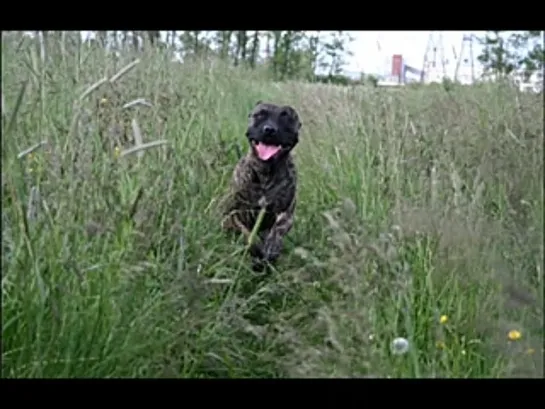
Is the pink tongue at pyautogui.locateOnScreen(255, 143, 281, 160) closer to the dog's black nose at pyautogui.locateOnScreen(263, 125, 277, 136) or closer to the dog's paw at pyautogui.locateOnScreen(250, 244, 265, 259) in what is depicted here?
the dog's black nose at pyautogui.locateOnScreen(263, 125, 277, 136)

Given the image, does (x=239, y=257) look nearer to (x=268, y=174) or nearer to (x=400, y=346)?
(x=268, y=174)

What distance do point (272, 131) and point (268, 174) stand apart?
0.20 metres

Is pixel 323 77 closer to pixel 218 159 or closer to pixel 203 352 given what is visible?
pixel 218 159

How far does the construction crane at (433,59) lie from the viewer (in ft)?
9.16

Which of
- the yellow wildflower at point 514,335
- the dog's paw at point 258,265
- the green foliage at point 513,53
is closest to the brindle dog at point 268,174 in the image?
the dog's paw at point 258,265

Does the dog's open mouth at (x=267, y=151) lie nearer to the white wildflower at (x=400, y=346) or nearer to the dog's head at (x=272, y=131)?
the dog's head at (x=272, y=131)

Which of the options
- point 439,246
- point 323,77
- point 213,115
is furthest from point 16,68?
point 323,77

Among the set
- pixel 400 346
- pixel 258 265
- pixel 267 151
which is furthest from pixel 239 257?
pixel 400 346

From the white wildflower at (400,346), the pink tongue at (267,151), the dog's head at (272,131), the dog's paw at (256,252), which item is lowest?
the white wildflower at (400,346)

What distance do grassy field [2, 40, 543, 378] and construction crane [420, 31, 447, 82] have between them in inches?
8.6

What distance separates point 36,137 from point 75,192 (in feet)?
1.15

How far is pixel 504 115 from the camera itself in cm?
248

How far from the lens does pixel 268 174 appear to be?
10.9ft

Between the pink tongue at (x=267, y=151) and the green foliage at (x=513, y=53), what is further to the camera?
the pink tongue at (x=267, y=151)
